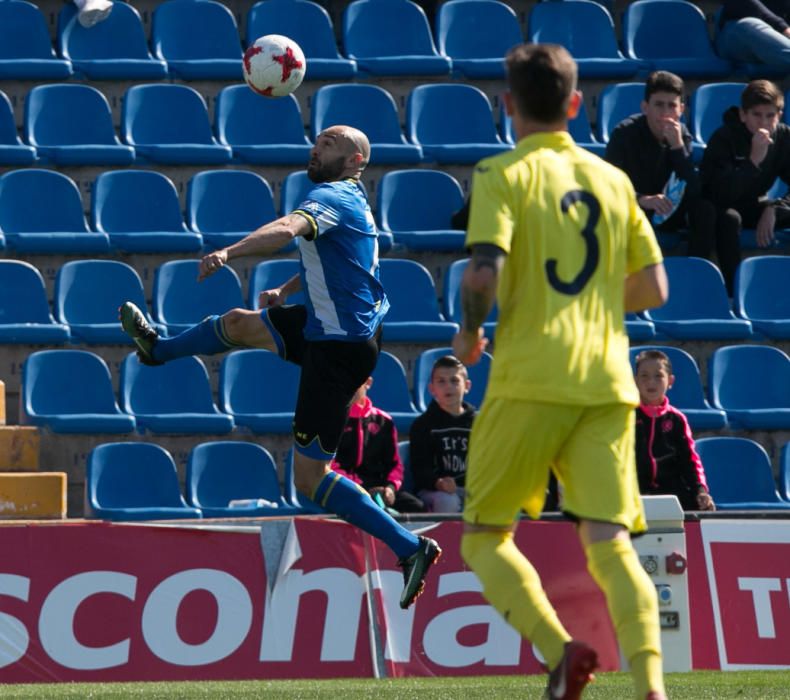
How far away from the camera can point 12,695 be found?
6.71 m

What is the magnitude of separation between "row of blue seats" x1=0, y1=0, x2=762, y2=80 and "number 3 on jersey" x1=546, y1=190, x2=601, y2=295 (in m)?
7.45

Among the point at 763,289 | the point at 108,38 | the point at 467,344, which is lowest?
the point at 763,289

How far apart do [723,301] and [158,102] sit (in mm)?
→ 4053

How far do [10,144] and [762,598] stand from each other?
232 inches

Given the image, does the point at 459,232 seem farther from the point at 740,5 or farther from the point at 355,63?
the point at 740,5

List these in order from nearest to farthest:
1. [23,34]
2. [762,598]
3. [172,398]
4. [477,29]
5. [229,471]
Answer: [762,598] → [229,471] → [172,398] → [23,34] → [477,29]

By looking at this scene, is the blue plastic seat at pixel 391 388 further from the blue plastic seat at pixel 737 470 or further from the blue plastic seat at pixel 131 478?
the blue plastic seat at pixel 737 470

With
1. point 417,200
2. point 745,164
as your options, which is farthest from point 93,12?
point 745,164

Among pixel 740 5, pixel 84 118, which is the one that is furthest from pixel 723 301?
pixel 84 118

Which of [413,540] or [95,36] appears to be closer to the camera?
[413,540]

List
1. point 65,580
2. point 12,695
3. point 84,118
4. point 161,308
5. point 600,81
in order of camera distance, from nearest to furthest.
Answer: point 12,695
point 65,580
point 161,308
point 84,118
point 600,81

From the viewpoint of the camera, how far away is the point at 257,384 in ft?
32.2

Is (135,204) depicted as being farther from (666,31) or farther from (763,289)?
(666,31)

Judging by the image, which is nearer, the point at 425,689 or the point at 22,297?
the point at 425,689
